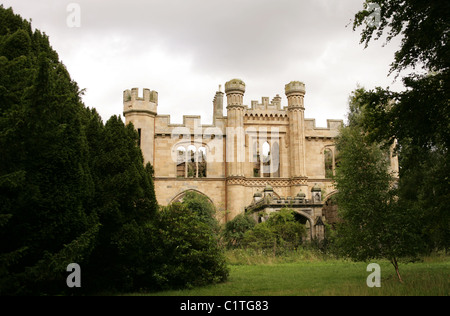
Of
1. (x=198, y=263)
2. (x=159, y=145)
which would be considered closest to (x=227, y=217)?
(x=159, y=145)

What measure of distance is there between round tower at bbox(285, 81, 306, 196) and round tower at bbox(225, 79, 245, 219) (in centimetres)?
363

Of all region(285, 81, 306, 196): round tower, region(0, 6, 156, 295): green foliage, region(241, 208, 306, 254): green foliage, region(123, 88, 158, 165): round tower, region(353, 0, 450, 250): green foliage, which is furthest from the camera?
region(285, 81, 306, 196): round tower

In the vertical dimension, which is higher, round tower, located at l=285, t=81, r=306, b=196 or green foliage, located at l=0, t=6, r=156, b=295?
round tower, located at l=285, t=81, r=306, b=196

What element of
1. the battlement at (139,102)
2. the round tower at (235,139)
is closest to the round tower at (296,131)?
the round tower at (235,139)

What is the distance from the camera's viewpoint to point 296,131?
104 feet

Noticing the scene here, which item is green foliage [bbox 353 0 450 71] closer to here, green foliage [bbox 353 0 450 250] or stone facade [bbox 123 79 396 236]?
green foliage [bbox 353 0 450 250]

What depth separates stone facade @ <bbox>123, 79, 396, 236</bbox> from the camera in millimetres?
30438

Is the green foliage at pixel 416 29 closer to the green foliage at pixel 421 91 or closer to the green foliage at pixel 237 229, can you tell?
the green foliage at pixel 421 91

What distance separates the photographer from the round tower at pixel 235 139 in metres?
30.1

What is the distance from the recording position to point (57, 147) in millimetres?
7773

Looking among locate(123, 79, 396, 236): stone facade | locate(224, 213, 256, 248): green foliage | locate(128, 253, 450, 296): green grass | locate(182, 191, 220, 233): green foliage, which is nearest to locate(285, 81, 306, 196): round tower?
locate(123, 79, 396, 236): stone facade

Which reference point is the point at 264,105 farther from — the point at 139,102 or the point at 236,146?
the point at 139,102

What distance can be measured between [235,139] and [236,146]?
1.83 feet
